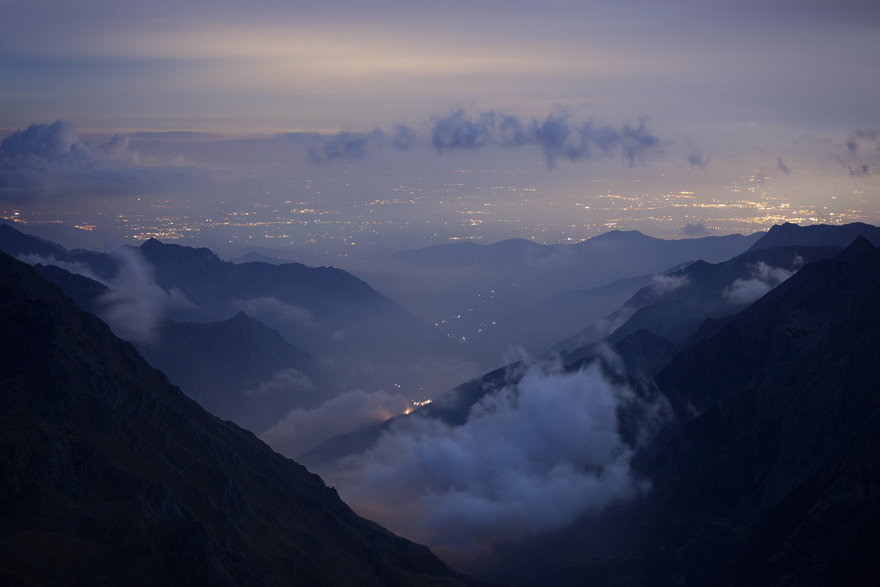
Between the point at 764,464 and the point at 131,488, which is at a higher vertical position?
the point at 131,488

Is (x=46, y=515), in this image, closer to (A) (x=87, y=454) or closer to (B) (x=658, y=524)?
(A) (x=87, y=454)

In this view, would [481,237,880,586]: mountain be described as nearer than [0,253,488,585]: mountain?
No

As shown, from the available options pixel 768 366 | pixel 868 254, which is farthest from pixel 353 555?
pixel 868 254

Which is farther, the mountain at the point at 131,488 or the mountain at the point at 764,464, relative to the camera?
the mountain at the point at 764,464

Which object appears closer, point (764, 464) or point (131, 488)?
point (131, 488)
